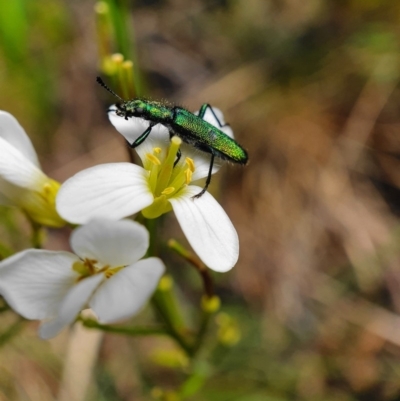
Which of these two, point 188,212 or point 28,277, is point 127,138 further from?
point 28,277

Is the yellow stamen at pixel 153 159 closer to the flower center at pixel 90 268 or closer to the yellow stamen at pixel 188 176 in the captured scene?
the yellow stamen at pixel 188 176

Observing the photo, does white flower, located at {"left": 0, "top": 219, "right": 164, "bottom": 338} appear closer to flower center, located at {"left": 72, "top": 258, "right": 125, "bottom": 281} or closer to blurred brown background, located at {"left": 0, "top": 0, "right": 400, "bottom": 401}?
flower center, located at {"left": 72, "top": 258, "right": 125, "bottom": 281}

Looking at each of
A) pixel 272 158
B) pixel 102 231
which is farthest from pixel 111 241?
pixel 272 158

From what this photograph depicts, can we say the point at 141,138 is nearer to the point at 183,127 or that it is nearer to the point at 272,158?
the point at 183,127

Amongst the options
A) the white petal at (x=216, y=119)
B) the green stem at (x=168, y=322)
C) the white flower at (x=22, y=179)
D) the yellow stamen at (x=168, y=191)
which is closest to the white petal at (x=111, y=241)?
the yellow stamen at (x=168, y=191)

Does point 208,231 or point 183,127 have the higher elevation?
point 183,127

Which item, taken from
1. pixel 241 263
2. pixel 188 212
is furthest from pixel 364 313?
pixel 188 212

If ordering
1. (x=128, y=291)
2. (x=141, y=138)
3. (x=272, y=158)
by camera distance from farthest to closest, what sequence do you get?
(x=272, y=158), (x=141, y=138), (x=128, y=291)
